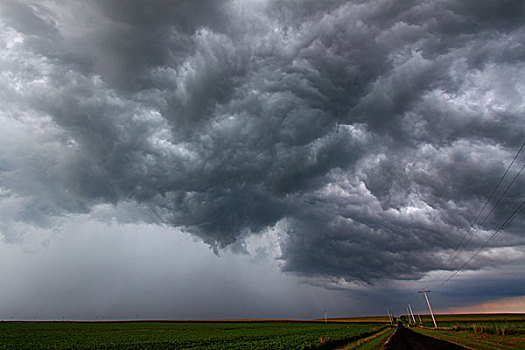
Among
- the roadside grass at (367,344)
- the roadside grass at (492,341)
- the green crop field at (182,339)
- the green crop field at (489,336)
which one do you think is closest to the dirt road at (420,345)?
the roadside grass at (367,344)

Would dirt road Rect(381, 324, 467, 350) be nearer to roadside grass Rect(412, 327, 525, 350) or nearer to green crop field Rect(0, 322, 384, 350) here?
roadside grass Rect(412, 327, 525, 350)

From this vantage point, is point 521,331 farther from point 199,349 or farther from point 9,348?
point 9,348

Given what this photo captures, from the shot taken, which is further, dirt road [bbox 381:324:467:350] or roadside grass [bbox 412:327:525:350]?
dirt road [bbox 381:324:467:350]

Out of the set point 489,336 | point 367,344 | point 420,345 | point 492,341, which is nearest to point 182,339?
point 367,344

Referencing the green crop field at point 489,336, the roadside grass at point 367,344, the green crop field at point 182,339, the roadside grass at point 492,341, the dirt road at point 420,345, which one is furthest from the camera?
the green crop field at point 182,339

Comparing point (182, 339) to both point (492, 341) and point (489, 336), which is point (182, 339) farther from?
point (489, 336)

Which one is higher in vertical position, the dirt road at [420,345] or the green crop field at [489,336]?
the green crop field at [489,336]

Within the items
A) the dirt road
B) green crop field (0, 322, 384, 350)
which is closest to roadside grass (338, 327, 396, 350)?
the dirt road

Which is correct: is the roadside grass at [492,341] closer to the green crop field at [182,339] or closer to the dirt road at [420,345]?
the dirt road at [420,345]

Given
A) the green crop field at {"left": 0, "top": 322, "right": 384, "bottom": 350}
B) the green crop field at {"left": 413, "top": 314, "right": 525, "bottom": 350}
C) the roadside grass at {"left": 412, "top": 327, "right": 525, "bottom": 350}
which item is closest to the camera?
the roadside grass at {"left": 412, "top": 327, "right": 525, "bottom": 350}

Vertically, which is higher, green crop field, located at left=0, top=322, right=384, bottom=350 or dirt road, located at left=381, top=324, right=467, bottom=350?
green crop field, located at left=0, top=322, right=384, bottom=350

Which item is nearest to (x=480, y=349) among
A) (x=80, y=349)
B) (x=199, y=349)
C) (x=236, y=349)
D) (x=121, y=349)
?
(x=236, y=349)

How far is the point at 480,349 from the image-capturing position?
30672 mm

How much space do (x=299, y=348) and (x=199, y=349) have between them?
51.2 ft
